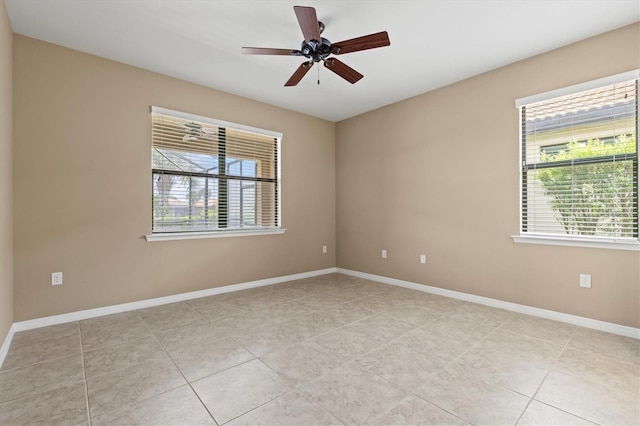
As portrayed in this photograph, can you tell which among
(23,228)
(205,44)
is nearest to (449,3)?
(205,44)

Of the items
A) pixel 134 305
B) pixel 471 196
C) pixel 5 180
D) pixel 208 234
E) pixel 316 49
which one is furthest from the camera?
pixel 208 234

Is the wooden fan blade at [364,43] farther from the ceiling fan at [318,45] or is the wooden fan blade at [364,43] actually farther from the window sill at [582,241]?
the window sill at [582,241]

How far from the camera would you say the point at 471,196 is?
12.0ft

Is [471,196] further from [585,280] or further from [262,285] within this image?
[262,285]

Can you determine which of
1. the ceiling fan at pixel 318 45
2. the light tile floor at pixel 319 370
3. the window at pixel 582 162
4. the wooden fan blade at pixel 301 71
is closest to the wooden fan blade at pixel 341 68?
the ceiling fan at pixel 318 45

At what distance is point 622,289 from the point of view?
2.68 m

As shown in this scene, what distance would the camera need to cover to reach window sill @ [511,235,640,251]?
2641 mm

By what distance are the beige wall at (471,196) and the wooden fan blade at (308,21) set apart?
2255 mm

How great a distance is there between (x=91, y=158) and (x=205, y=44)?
5.40ft

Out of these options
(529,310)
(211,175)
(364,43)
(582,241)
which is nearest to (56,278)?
(211,175)

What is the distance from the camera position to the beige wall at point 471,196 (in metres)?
2.79

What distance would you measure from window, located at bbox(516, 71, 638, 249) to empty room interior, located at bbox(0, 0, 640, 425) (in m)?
0.02

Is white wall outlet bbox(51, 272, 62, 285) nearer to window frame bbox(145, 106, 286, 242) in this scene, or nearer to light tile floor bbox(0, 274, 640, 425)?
light tile floor bbox(0, 274, 640, 425)

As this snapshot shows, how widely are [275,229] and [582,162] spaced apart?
3666 mm
